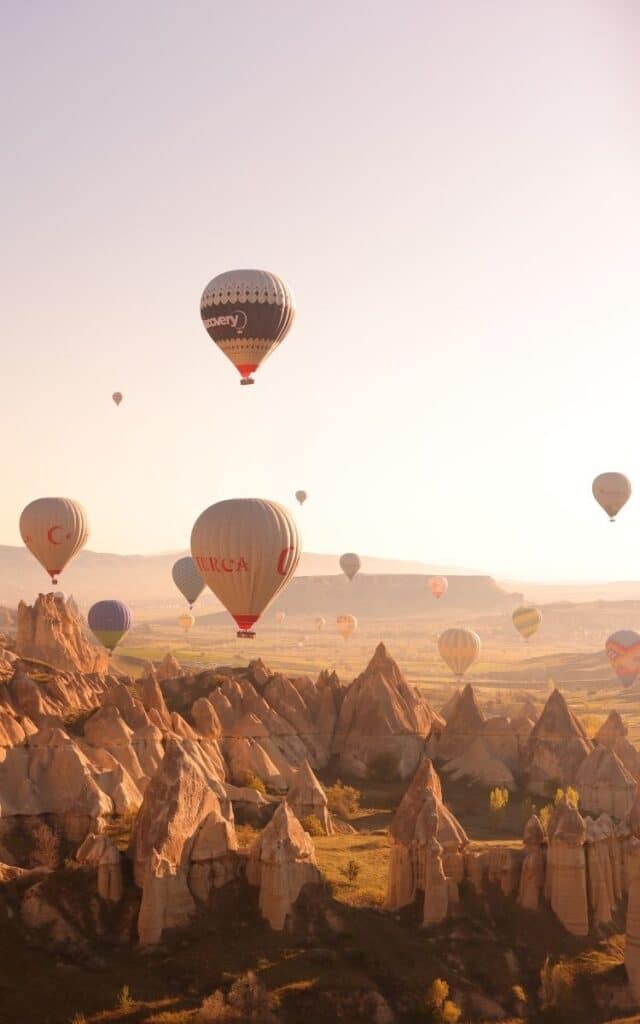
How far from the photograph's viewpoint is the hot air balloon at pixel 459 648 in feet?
409

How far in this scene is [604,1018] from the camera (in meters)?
46.8

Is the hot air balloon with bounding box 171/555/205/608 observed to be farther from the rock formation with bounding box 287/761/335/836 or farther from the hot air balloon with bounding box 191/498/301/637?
the rock formation with bounding box 287/761/335/836

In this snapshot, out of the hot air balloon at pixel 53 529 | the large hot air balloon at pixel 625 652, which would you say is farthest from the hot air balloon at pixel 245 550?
the large hot air balloon at pixel 625 652

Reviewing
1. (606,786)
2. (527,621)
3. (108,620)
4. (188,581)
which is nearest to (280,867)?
(606,786)

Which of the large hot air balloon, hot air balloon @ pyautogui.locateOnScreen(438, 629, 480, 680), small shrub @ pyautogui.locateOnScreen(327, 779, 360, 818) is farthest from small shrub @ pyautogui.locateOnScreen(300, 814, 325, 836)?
the large hot air balloon

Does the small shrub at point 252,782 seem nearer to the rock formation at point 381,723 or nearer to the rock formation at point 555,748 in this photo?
the rock formation at point 381,723

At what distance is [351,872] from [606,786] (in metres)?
19.3

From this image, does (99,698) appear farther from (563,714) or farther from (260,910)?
(260,910)

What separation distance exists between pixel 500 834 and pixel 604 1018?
18.6 meters

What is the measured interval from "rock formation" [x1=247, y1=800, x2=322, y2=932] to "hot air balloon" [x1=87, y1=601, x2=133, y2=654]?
66997 mm

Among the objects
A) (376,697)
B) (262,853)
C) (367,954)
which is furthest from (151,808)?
(376,697)

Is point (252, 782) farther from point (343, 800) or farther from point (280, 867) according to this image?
point (280, 867)

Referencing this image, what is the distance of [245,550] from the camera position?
234 ft

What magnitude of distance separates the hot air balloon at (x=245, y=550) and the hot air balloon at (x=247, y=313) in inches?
442
